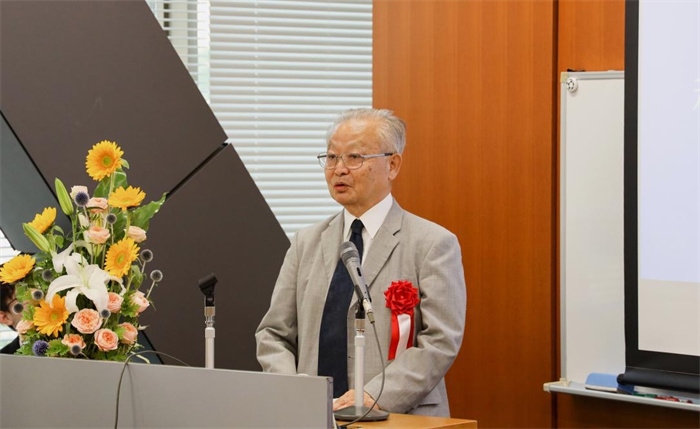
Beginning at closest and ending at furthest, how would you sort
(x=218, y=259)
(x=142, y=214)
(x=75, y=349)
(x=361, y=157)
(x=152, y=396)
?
1. (x=152, y=396)
2. (x=75, y=349)
3. (x=142, y=214)
4. (x=361, y=157)
5. (x=218, y=259)

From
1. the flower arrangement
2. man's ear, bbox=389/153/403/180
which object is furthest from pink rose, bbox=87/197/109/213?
man's ear, bbox=389/153/403/180

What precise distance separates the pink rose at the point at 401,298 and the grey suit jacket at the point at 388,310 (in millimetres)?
101

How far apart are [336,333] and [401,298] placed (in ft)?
0.93

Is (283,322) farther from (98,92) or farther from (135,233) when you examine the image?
(98,92)

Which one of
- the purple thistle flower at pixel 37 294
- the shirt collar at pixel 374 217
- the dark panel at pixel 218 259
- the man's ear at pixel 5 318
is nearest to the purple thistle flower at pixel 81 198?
the purple thistle flower at pixel 37 294

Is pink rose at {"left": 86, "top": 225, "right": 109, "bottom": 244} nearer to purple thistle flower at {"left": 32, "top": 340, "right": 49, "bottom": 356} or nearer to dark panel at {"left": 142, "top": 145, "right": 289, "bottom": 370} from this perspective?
purple thistle flower at {"left": 32, "top": 340, "right": 49, "bottom": 356}

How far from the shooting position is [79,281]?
2.29 metres

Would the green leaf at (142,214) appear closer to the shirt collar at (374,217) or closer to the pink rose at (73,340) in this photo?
the pink rose at (73,340)

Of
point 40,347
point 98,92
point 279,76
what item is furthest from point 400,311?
point 279,76

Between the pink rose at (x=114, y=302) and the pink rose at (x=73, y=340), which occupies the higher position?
the pink rose at (x=114, y=302)

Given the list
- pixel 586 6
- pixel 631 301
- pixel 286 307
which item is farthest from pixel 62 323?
pixel 586 6

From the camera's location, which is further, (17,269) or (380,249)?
(380,249)

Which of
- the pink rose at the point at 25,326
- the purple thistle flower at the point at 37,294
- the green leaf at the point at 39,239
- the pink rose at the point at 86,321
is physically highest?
the green leaf at the point at 39,239

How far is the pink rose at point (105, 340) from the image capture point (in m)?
2.23
